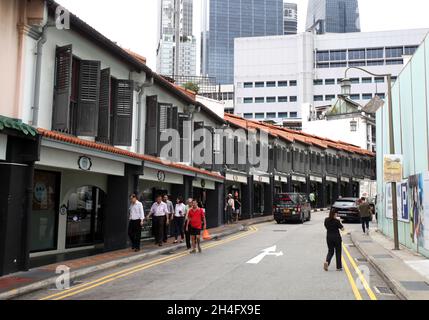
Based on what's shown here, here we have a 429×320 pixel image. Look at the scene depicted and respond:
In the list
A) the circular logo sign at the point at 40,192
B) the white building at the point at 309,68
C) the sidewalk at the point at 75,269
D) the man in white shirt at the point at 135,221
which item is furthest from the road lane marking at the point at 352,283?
the white building at the point at 309,68

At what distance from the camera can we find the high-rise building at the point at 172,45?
175m

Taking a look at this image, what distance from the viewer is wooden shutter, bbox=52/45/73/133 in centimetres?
1211

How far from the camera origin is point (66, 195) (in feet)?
48.0

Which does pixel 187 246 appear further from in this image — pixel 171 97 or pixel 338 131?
pixel 338 131

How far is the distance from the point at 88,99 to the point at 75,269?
497 centimetres

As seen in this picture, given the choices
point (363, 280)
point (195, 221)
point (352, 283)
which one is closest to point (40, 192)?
point (195, 221)

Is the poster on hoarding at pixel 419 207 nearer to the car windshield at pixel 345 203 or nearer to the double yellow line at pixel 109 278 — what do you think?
the double yellow line at pixel 109 278

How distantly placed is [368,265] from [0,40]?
11.4 m

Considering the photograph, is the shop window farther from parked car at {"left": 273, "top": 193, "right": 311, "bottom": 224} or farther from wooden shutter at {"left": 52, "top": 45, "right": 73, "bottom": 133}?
parked car at {"left": 273, "top": 193, "right": 311, "bottom": 224}

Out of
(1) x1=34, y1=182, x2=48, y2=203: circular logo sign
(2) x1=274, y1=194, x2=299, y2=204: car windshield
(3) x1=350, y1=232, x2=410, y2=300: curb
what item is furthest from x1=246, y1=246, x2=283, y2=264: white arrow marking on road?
(2) x1=274, y1=194, x2=299, y2=204: car windshield

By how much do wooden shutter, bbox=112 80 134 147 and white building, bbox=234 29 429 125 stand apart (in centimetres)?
9218

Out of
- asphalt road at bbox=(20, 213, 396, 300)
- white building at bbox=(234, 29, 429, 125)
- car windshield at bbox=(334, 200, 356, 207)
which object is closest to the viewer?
asphalt road at bbox=(20, 213, 396, 300)

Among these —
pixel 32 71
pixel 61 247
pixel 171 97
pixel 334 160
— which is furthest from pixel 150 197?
pixel 334 160

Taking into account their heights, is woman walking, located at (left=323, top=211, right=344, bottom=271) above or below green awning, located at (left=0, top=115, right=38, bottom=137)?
below
